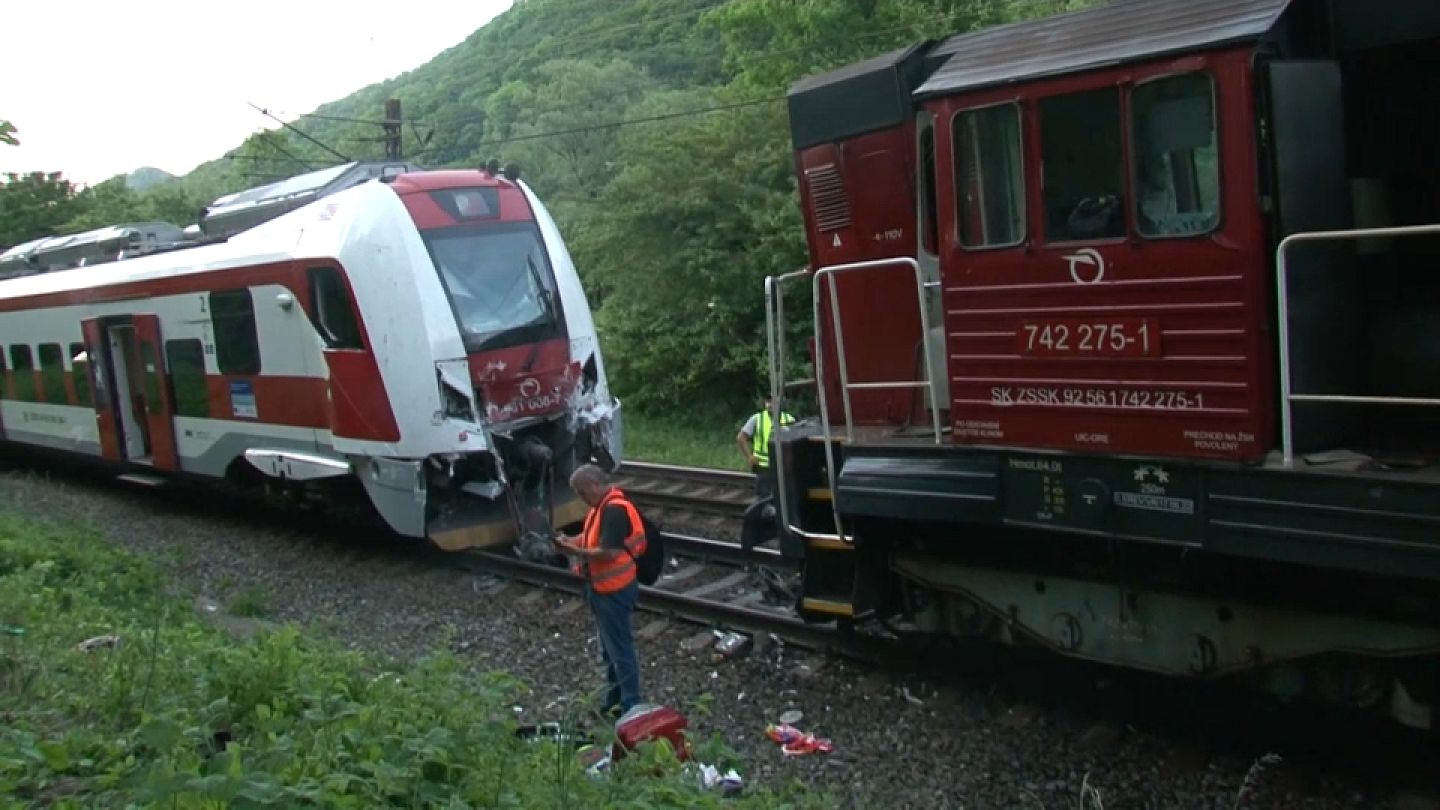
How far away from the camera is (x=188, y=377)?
1364 centimetres

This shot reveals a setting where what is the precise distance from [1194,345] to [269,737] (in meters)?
4.20

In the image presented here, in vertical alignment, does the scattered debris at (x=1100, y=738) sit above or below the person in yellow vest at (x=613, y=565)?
below

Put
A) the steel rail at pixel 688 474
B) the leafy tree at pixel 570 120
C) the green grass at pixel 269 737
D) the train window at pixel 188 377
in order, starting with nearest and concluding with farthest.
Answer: the green grass at pixel 269 737, the steel rail at pixel 688 474, the train window at pixel 188 377, the leafy tree at pixel 570 120

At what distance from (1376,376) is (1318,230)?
75 centimetres

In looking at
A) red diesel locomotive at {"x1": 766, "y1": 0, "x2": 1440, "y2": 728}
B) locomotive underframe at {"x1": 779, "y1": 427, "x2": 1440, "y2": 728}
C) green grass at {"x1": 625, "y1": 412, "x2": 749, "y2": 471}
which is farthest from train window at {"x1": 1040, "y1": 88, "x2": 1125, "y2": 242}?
green grass at {"x1": 625, "y1": 412, "x2": 749, "y2": 471}

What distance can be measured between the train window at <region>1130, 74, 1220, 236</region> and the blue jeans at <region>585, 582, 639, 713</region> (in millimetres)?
3395

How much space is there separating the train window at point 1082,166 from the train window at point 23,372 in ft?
52.8

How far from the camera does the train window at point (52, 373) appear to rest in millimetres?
16547

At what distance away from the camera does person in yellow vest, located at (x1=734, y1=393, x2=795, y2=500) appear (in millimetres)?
8695

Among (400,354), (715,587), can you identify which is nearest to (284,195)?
(400,354)

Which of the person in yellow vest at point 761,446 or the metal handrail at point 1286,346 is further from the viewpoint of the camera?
the person in yellow vest at point 761,446

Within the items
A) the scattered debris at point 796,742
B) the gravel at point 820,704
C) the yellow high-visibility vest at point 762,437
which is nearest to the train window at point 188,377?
the gravel at point 820,704

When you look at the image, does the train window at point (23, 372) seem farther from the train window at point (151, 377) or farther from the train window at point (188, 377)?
the train window at point (188, 377)

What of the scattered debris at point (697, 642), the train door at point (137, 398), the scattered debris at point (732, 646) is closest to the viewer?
the scattered debris at point (732, 646)
